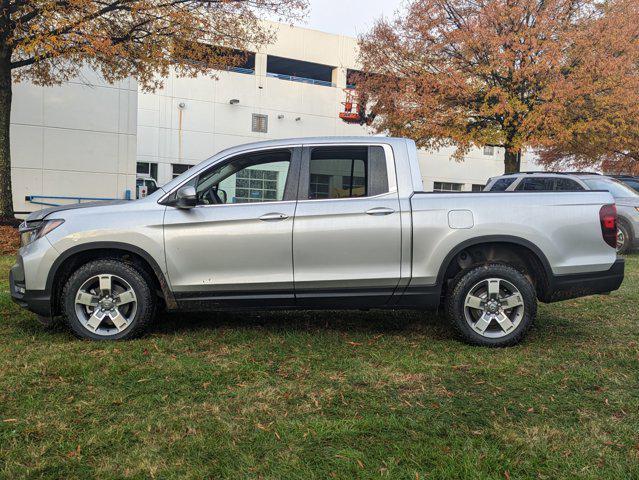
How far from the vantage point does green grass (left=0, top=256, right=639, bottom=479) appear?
275 cm

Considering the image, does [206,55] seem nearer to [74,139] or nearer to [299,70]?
[74,139]

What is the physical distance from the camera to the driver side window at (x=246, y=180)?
15.9ft

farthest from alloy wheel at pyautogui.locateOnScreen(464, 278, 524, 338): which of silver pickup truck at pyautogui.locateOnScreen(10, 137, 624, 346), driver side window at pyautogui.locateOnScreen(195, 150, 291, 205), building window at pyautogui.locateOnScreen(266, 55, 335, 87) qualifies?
building window at pyautogui.locateOnScreen(266, 55, 335, 87)

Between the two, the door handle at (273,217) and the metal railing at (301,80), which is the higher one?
the metal railing at (301,80)

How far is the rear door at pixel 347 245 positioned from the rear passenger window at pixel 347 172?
12mm

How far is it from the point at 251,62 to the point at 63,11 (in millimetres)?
21368

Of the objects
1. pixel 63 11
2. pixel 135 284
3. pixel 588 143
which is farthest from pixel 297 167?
pixel 588 143

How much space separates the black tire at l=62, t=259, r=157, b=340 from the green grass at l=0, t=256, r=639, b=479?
0.14 meters

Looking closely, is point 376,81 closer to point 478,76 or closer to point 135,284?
point 478,76

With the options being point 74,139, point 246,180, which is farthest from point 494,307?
point 74,139

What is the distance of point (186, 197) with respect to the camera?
15.3 ft

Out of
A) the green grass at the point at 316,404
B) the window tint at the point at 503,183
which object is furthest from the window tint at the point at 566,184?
the green grass at the point at 316,404

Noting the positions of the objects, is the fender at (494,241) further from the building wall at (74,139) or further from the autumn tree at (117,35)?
the building wall at (74,139)

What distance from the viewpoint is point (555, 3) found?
58.1 feet
